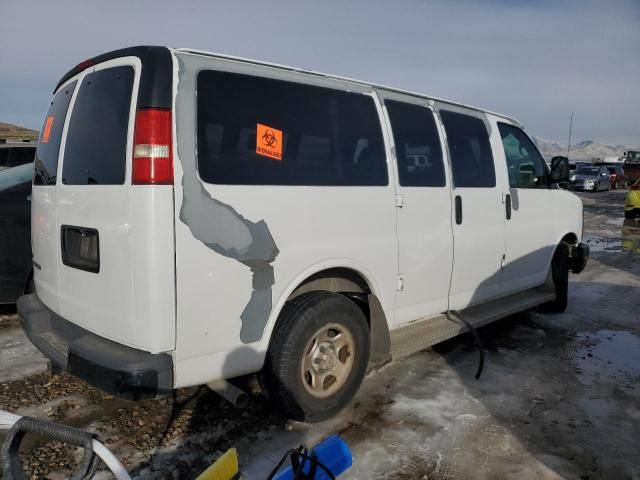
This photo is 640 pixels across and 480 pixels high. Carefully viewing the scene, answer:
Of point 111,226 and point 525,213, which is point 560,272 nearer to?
point 525,213

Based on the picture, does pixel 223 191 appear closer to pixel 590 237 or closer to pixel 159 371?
pixel 159 371

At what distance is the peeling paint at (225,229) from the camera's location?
2467 mm

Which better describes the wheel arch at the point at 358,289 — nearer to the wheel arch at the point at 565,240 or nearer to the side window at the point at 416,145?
the side window at the point at 416,145

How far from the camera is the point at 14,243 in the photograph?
4.73m

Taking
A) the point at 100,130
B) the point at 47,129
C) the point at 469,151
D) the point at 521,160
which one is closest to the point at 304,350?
the point at 100,130

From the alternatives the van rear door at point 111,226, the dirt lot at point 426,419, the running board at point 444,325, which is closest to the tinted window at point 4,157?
the dirt lot at point 426,419

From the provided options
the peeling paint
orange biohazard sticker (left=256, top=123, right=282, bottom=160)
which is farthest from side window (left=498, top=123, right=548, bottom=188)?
the peeling paint

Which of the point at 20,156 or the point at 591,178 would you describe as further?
the point at 591,178

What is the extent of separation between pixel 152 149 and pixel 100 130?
0.52 metres

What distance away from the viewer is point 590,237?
1209 centimetres

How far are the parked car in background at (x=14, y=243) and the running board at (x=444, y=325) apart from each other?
11.6ft


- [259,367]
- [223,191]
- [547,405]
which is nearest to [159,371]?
[259,367]

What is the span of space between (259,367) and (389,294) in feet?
3.75

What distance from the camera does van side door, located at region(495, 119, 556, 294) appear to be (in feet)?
15.7
